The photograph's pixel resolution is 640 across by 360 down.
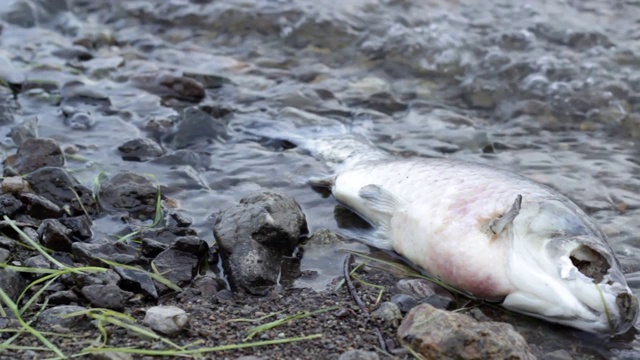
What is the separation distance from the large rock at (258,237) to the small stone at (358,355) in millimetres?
827

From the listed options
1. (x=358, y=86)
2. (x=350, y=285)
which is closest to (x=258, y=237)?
(x=350, y=285)

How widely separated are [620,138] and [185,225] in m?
3.68

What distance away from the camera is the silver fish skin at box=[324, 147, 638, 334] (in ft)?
12.1

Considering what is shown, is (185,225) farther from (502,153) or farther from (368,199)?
(502,153)

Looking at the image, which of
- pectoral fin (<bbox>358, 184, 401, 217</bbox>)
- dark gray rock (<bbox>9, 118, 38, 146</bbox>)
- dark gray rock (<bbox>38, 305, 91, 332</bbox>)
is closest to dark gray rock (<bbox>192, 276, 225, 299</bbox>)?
dark gray rock (<bbox>38, 305, 91, 332</bbox>)

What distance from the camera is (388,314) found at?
147 inches

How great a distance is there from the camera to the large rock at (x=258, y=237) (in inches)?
162

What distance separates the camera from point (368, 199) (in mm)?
4773

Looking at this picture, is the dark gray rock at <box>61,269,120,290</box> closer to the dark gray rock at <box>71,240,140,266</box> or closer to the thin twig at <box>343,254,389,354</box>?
the dark gray rock at <box>71,240,140,266</box>

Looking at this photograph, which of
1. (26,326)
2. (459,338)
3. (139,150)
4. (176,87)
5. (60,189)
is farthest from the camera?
(176,87)

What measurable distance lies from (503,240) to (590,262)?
16.1 inches

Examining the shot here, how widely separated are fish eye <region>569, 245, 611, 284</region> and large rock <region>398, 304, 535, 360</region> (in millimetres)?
603

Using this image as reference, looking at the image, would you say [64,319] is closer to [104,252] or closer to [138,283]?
[138,283]

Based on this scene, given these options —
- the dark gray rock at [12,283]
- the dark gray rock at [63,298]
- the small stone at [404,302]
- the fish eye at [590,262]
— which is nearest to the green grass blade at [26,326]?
the dark gray rock at [12,283]
